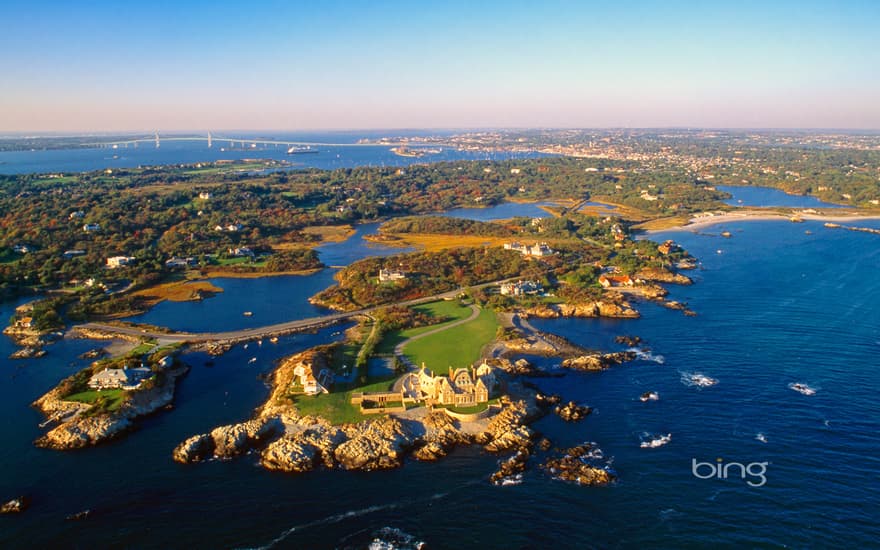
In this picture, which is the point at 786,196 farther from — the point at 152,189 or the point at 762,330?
the point at 152,189

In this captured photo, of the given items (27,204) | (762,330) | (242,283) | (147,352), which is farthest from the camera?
(27,204)

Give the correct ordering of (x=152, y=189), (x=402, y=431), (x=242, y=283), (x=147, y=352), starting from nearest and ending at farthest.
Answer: (x=402, y=431) < (x=147, y=352) < (x=242, y=283) < (x=152, y=189)

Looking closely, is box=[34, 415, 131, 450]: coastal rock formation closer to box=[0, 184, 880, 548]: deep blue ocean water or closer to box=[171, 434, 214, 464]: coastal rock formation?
box=[0, 184, 880, 548]: deep blue ocean water

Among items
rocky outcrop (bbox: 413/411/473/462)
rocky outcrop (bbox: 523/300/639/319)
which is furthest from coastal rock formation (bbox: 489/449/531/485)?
rocky outcrop (bbox: 523/300/639/319)

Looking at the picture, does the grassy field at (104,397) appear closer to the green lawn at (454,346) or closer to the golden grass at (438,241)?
the green lawn at (454,346)

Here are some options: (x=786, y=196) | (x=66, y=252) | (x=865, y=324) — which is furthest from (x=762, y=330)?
(x=786, y=196)
